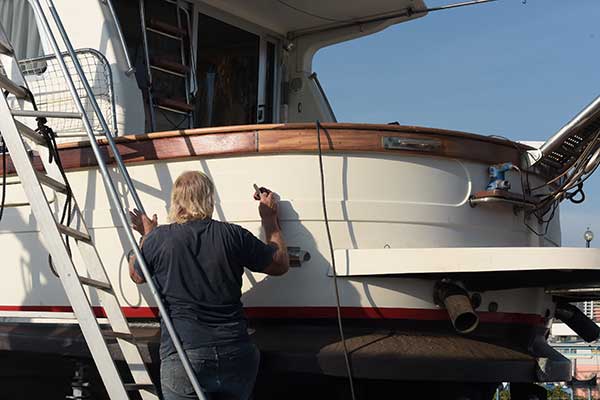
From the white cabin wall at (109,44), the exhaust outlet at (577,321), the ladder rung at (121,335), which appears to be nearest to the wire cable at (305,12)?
the white cabin wall at (109,44)

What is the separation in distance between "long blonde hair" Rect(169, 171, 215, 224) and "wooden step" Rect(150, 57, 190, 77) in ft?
6.92

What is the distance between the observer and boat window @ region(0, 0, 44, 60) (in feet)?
19.5

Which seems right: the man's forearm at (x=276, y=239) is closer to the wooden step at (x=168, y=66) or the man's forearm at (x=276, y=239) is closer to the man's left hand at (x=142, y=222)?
the man's left hand at (x=142, y=222)

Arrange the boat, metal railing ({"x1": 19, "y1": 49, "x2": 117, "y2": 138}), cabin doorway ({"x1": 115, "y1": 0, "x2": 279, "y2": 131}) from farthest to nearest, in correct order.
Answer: cabin doorway ({"x1": 115, "y1": 0, "x2": 279, "y2": 131})
metal railing ({"x1": 19, "y1": 49, "x2": 117, "y2": 138})
the boat

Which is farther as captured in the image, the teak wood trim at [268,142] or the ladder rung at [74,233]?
the teak wood trim at [268,142]

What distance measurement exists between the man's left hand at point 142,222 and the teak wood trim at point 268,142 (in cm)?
32

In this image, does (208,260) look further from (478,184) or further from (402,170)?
(478,184)

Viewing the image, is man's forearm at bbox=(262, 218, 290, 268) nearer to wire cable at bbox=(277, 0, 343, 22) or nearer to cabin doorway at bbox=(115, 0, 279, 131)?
cabin doorway at bbox=(115, 0, 279, 131)

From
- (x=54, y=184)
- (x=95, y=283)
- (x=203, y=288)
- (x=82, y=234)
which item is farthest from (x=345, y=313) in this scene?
(x=54, y=184)

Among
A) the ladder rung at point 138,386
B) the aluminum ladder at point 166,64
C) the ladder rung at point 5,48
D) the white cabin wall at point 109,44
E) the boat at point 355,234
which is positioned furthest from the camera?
the aluminum ladder at point 166,64

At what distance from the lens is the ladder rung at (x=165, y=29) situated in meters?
6.10

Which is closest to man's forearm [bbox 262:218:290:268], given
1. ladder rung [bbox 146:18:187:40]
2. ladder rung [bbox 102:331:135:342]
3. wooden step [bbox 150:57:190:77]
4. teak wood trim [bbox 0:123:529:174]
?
teak wood trim [bbox 0:123:529:174]

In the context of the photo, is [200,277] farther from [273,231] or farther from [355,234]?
[355,234]

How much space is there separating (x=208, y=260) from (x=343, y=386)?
3.57 ft
